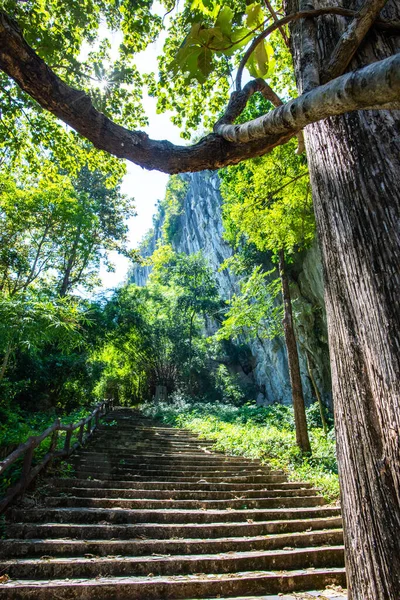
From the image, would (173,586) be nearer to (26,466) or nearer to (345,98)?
(26,466)

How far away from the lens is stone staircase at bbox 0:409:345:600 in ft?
10.2

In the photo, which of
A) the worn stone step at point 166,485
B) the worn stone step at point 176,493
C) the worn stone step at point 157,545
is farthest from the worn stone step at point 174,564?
the worn stone step at point 166,485

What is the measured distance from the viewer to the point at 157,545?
12.2 ft

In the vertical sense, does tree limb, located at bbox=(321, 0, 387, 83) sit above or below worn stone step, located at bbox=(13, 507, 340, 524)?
above

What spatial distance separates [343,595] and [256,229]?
21.6 feet

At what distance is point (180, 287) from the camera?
23.0 meters

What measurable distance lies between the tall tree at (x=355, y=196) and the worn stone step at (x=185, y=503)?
14.2 ft

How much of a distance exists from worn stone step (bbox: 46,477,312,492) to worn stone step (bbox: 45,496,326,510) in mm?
532

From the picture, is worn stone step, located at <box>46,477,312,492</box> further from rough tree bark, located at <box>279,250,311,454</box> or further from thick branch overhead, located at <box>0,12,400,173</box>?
thick branch overhead, located at <box>0,12,400,173</box>

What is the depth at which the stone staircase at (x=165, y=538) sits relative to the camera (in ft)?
10.2

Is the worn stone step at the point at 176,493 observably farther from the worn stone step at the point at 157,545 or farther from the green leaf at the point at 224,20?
the green leaf at the point at 224,20

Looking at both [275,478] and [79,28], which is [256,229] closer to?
[79,28]

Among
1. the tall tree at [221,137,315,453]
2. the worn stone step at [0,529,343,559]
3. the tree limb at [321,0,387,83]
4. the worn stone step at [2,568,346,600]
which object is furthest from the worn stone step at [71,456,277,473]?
the tree limb at [321,0,387,83]

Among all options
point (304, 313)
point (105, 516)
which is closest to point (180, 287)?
point (304, 313)
